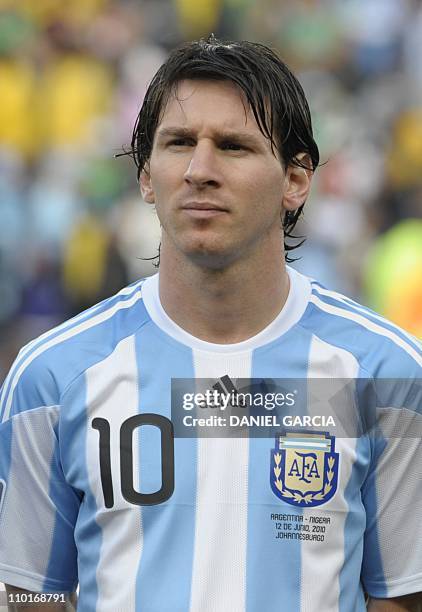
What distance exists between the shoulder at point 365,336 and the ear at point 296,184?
19 cm

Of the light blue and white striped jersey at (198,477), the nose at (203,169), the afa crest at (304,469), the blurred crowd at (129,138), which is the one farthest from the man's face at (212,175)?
the blurred crowd at (129,138)

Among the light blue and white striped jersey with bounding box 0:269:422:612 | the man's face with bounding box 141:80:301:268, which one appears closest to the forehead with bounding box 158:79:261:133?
the man's face with bounding box 141:80:301:268

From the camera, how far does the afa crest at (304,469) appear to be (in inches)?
81.0

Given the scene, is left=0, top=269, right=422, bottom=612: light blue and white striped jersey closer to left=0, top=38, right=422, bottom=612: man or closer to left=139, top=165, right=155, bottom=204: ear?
left=0, top=38, right=422, bottom=612: man

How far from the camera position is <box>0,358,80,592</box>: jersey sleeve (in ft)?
7.00

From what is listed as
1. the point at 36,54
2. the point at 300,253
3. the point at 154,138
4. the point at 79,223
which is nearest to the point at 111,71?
the point at 36,54

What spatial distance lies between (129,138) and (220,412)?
578 cm

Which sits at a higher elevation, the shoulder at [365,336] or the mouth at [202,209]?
the mouth at [202,209]

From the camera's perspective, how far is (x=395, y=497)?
2.14m

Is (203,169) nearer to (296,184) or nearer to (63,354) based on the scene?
(296,184)

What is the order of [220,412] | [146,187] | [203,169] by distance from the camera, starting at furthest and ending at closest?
1. [146,187]
2. [220,412]
3. [203,169]

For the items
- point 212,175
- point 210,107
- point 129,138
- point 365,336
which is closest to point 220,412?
point 365,336

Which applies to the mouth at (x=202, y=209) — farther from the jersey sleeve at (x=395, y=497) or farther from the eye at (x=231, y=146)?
the jersey sleeve at (x=395, y=497)

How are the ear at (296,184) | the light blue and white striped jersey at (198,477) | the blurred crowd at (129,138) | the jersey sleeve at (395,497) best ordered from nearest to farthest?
the light blue and white striped jersey at (198,477) → the jersey sleeve at (395,497) → the ear at (296,184) → the blurred crowd at (129,138)
